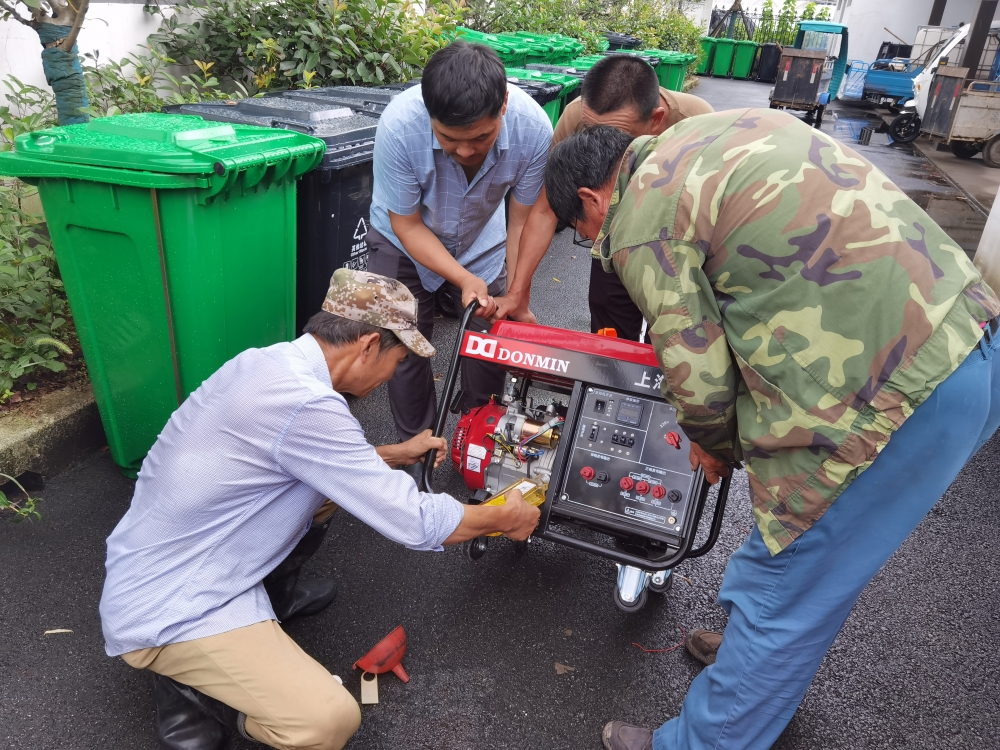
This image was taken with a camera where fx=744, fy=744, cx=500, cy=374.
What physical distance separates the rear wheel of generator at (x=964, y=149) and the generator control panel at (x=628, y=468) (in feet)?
44.4

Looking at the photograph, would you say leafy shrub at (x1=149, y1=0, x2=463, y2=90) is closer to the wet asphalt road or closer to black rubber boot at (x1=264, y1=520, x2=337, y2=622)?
the wet asphalt road

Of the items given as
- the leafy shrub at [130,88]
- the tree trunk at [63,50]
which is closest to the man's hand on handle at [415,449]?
the tree trunk at [63,50]

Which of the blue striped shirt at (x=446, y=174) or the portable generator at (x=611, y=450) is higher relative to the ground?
the blue striped shirt at (x=446, y=174)

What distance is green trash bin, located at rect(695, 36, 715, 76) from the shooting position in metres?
25.2

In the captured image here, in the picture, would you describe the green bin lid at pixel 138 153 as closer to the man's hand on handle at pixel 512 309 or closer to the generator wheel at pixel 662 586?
the man's hand on handle at pixel 512 309

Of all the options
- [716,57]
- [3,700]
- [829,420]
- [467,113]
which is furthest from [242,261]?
[716,57]

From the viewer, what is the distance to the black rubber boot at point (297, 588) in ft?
7.76

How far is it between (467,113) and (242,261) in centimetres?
103

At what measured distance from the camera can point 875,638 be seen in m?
2.59

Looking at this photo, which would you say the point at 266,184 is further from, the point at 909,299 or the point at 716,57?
the point at 716,57

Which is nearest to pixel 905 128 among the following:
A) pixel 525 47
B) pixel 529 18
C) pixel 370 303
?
pixel 529 18

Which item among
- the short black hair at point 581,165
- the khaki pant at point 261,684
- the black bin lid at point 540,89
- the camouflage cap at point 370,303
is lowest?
the khaki pant at point 261,684

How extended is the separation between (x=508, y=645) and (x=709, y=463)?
0.98 metres

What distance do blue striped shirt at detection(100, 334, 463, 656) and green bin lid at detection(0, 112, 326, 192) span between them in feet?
2.97
